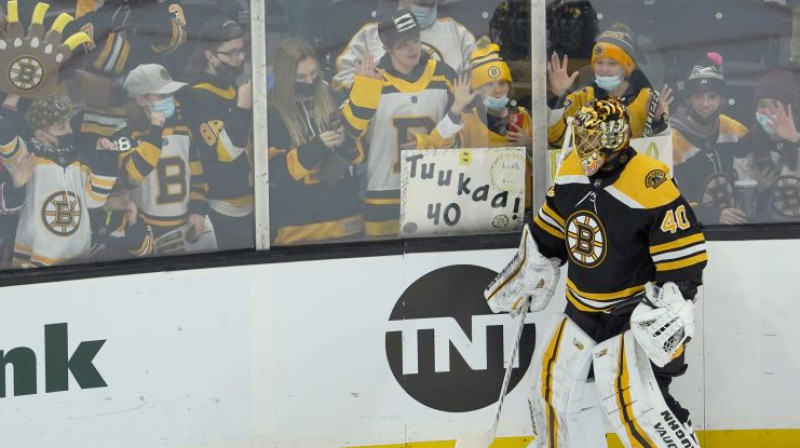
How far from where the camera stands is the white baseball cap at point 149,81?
395cm

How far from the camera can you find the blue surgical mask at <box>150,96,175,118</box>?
13.1ft

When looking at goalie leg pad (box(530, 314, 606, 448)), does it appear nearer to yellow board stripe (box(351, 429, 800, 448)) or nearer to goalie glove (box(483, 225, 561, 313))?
goalie glove (box(483, 225, 561, 313))

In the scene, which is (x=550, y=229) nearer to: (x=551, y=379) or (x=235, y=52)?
(x=551, y=379)

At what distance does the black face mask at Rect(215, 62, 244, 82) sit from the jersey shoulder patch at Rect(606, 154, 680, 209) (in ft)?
3.97

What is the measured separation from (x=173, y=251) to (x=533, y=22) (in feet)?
4.46

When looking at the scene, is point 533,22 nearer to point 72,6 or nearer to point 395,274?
point 395,274

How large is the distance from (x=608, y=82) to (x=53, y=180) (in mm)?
1776

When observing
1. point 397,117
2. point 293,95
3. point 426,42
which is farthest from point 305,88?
point 426,42

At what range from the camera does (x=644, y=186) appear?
360cm

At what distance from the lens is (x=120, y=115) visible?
3.96 m

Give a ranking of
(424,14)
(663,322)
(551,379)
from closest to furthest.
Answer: (663,322)
(551,379)
(424,14)

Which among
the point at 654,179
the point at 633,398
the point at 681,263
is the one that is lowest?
the point at 633,398

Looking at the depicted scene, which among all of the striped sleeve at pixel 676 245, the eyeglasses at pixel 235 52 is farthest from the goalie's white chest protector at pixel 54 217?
the striped sleeve at pixel 676 245

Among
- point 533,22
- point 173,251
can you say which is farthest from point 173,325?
point 533,22
